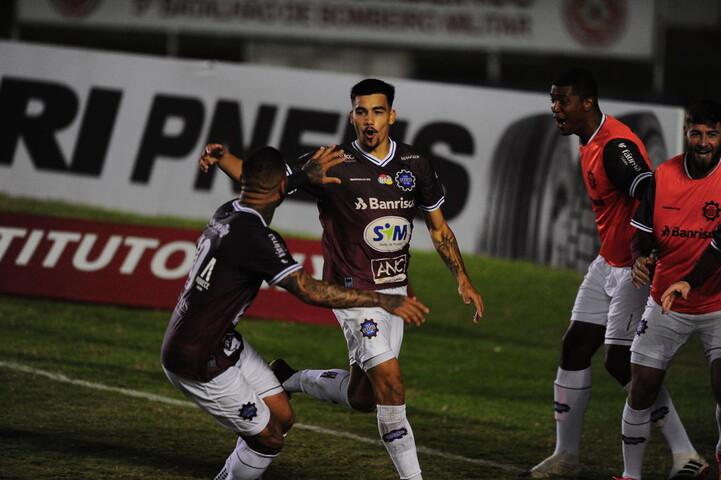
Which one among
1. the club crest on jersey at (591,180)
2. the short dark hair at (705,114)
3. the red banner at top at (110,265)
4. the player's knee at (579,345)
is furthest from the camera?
the red banner at top at (110,265)

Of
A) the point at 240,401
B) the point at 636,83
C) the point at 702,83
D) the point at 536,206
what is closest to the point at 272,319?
the point at 536,206

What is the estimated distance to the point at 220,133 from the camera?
16594mm

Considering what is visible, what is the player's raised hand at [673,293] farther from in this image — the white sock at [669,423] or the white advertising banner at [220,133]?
the white advertising banner at [220,133]

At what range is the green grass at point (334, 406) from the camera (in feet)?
→ 29.3

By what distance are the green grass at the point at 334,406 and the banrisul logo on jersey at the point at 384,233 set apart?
1620 millimetres

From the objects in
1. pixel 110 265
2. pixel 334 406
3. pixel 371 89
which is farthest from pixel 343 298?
pixel 110 265

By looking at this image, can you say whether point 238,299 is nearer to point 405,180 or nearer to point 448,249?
point 405,180

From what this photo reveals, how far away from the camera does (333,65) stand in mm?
24250

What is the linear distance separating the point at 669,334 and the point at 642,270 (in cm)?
42

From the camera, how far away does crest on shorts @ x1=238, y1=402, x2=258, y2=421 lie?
7230mm

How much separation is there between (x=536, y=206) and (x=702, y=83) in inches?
619

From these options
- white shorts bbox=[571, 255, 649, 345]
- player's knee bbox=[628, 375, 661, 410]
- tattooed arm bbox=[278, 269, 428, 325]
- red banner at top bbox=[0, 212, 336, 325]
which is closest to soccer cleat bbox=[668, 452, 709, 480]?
player's knee bbox=[628, 375, 661, 410]

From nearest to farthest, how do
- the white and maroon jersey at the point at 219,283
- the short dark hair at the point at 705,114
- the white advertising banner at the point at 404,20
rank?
the white and maroon jersey at the point at 219,283, the short dark hair at the point at 705,114, the white advertising banner at the point at 404,20

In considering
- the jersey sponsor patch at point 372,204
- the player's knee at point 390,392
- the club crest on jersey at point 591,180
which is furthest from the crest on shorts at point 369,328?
the club crest on jersey at point 591,180
